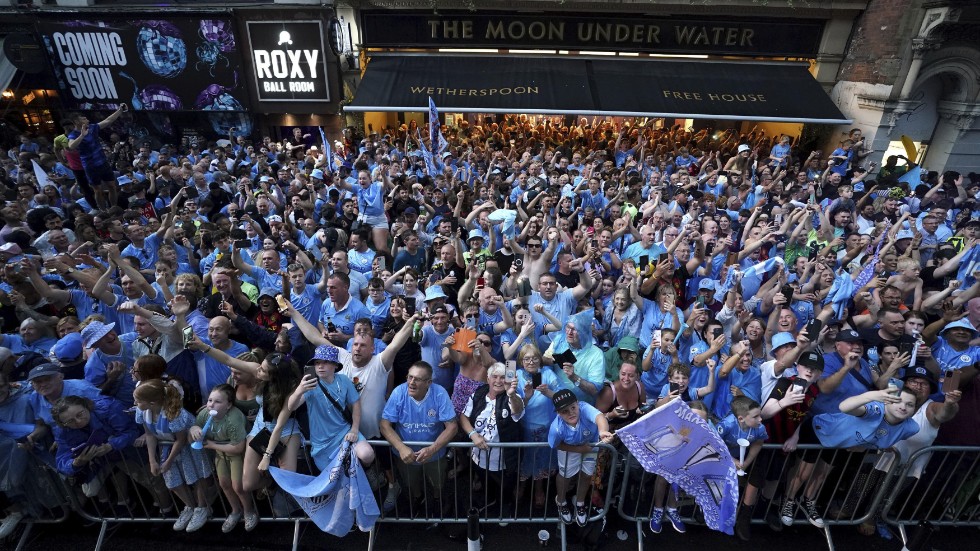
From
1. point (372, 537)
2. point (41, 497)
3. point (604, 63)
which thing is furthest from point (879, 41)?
point (41, 497)

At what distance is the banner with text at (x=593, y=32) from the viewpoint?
56.1 feet

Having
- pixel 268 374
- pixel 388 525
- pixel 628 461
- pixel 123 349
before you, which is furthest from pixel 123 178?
pixel 628 461

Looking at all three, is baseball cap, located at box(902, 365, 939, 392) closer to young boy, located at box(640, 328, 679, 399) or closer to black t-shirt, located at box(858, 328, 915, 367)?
black t-shirt, located at box(858, 328, 915, 367)

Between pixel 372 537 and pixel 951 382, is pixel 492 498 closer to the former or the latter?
pixel 372 537

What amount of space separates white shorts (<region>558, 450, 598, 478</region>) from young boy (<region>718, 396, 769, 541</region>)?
121 centimetres

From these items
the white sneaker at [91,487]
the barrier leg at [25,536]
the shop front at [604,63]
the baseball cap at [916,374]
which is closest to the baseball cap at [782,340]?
the baseball cap at [916,374]

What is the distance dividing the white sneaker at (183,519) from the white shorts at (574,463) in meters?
3.66

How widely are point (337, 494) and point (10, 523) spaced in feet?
11.0

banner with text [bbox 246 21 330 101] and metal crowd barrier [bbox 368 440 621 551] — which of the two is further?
banner with text [bbox 246 21 330 101]

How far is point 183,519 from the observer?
15.1 feet

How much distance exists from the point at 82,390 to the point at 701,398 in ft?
19.4

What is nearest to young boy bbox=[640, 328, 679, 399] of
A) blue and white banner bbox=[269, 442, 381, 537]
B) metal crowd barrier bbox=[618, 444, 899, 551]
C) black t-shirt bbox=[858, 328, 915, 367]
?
metal crowd barrier bbox=[618, 444, 899, 551]

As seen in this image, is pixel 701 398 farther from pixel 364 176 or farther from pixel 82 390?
pixel 364 176

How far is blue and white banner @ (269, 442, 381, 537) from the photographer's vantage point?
394 cm
